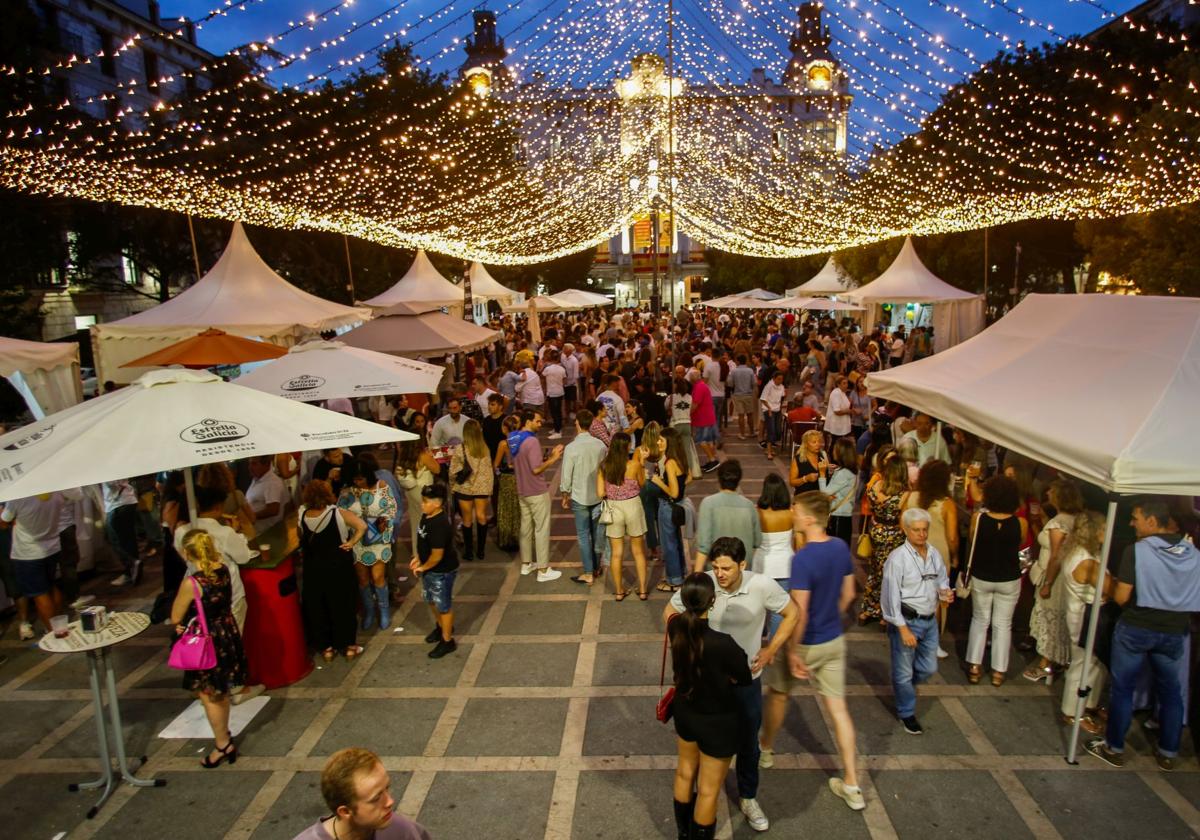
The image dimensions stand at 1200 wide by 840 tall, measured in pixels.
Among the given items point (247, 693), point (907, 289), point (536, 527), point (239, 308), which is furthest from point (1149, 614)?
point (907, 289)

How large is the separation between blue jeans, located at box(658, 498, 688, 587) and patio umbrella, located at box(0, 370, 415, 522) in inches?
106

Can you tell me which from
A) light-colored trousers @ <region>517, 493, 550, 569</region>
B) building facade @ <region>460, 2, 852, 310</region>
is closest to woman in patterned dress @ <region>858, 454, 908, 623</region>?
light-colored trousers @ <region>517, 493, 550, 569</region>

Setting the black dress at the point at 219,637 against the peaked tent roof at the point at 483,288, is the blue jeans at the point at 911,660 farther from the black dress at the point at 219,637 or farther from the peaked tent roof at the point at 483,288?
the peaked tent roof at the point at 483,288

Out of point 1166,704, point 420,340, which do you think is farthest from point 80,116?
point 1166,704

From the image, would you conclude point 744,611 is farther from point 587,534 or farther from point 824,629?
point 587,534

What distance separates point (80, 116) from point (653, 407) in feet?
51.7

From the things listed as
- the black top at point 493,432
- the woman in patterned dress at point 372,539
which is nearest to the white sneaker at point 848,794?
the woman in patterned dress at point 372,539

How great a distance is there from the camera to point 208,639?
4645 millimetres

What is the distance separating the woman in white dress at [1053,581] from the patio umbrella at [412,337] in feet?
31.1

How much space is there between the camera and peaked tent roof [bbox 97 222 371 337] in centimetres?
1191

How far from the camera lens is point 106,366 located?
1236 cm

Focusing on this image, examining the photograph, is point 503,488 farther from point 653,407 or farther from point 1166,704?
point 1166,704

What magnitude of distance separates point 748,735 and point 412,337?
10.0 metres

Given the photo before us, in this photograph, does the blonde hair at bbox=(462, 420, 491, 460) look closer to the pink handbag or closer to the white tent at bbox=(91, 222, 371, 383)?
the pink handbag
